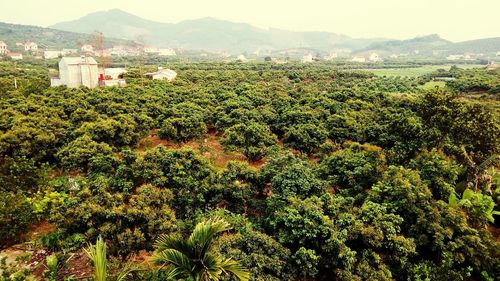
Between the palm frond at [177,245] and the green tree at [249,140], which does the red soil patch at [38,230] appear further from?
the green tree at [249,140]

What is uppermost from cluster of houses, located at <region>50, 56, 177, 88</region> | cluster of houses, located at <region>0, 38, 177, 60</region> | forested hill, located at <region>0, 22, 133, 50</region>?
forested hill, located at <region>0, 22, 133, 50</region>

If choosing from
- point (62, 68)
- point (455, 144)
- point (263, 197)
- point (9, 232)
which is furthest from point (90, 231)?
point (62, 68)

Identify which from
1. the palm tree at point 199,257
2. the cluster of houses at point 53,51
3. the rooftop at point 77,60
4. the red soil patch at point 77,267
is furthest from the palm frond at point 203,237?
the cluster of houses at point 53,51

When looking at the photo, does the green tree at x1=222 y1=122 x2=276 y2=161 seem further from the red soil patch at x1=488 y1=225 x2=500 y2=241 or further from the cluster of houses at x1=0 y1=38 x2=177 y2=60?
the cluster of houses at x1=0 y1=38 x2=177 y2=60

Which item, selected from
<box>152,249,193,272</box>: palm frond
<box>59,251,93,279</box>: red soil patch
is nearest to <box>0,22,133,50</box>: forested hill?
<box>59,251,93,279</box>: red soil patch

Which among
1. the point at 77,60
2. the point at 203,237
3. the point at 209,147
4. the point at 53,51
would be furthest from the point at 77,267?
the point at 53,51

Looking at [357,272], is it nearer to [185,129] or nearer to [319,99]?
[185,129]
